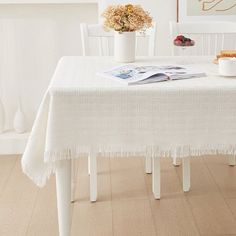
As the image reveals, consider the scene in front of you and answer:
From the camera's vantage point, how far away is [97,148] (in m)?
1.95

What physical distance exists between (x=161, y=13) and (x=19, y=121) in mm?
1187

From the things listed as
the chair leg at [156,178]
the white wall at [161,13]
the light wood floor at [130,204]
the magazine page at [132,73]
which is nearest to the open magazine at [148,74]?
the magazine page at [132,73]

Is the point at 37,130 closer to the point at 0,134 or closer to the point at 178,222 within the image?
the point at 178,222

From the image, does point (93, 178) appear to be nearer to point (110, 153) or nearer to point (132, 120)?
point (110, 153)

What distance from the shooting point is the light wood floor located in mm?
2518

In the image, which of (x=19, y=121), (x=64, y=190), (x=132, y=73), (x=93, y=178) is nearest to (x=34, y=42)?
(x=19, y=121)

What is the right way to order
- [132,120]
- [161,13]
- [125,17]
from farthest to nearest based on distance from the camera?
[161,13] → [125,17] → [132,120]

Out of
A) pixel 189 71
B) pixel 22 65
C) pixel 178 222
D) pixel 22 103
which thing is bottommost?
pixel 178 222

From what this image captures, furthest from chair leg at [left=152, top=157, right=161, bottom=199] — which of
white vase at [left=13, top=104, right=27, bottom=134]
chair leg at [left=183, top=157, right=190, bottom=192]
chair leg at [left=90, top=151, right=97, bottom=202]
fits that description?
white vase at [left=13, top=104, right=27, bottom=134]

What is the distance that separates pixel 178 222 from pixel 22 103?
Result: 5.16 feet

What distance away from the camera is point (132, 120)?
1.93 metres

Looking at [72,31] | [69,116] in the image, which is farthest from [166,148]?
[72,31]

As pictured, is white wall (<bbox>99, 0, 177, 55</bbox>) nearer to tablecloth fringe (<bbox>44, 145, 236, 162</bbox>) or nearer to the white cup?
the white cup

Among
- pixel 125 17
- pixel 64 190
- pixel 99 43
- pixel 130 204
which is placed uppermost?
pixel 125 17
